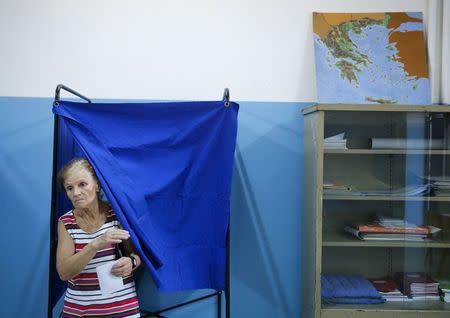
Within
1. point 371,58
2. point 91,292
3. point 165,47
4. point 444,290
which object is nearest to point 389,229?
point 444,290

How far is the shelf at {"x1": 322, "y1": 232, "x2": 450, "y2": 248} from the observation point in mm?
2143

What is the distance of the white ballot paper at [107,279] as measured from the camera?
172 centimetres

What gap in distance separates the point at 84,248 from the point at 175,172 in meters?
0.50

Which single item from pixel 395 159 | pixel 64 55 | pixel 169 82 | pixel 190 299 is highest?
pixel 64 55

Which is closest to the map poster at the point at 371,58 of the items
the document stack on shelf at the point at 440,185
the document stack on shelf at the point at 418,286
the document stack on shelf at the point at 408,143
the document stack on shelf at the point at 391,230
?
the document stack on shelf at the point at 408,143

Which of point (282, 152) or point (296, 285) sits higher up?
point (282, 152)

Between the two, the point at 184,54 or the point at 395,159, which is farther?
the point at 184,54

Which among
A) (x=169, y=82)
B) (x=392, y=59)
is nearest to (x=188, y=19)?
(x=169, y=82)

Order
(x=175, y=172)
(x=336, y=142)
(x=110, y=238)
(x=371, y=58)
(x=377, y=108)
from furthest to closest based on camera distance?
(x=371, y=58) → (x=336, y=142) → (x=377, y=108) → (x=175, y=172) → (x=110, y=238)

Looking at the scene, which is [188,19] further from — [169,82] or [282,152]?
[282,152]

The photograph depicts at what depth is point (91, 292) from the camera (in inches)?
69.4

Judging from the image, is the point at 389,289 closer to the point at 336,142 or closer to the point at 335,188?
the point at 335,188

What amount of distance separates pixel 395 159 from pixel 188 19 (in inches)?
57.7

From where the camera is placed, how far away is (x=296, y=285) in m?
2.48
